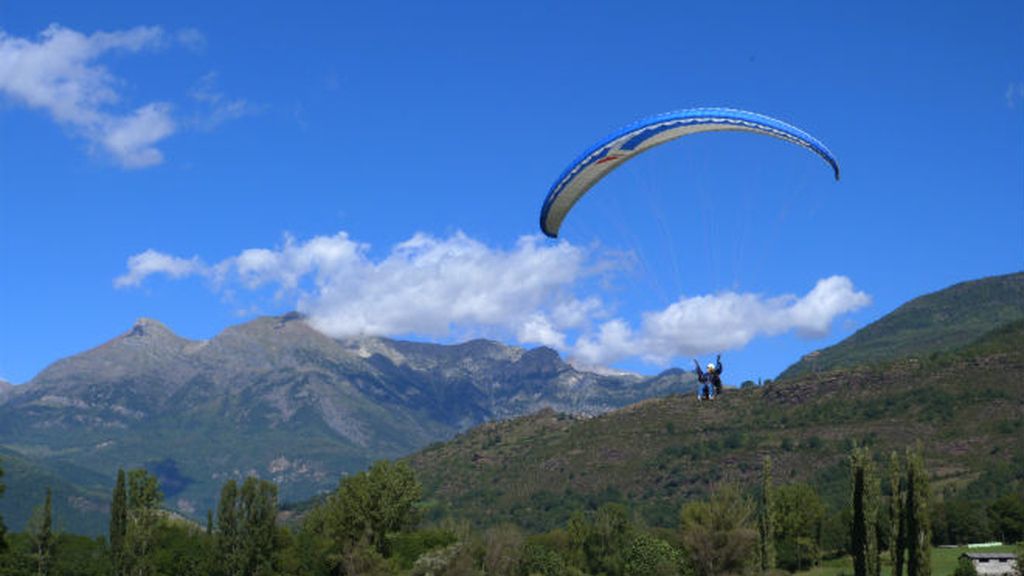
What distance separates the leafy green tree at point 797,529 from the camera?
416ft

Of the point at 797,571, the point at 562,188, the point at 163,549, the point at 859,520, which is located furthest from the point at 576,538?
the point at 562,188

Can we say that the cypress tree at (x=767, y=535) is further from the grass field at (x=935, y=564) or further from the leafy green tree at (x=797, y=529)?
the leafy green tree at (x=797, y=529)

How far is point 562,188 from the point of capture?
54.5 metres

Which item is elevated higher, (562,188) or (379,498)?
(562,188)

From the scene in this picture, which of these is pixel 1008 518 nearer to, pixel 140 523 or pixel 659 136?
pixel 140 523

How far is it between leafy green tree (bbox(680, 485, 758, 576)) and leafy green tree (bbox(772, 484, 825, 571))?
18.2 m

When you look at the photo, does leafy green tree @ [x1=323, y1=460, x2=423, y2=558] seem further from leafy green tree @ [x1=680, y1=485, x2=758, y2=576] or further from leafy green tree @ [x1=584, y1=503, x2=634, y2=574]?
leafy green tree @ [x1=584, y1=503, x2=634, y2=574]

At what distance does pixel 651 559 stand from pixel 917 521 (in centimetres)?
4057

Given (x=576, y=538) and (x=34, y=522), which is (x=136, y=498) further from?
(x=576, y=538)

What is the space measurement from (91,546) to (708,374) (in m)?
116

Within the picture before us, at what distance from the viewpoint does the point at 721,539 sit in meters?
105

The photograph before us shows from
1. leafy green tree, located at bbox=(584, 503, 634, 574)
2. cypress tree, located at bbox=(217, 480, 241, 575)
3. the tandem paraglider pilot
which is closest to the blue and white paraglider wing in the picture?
the tandem paraglider pilot

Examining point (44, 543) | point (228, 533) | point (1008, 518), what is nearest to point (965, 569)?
point (1008, 518)

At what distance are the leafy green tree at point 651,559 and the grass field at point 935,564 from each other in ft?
57.0
